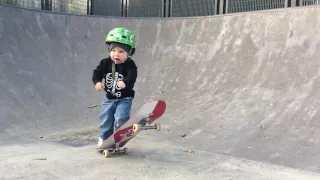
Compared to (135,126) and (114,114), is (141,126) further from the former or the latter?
(114,114)

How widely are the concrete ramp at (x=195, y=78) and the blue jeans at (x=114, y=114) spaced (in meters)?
1.22

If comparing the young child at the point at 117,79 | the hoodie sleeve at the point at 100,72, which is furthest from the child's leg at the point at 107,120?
the hoodie sleeve at the point at 100,72

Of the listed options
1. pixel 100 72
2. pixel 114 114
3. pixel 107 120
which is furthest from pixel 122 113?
pixel 100 72

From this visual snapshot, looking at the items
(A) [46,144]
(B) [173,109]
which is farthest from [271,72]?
Result: (A) [46,144]

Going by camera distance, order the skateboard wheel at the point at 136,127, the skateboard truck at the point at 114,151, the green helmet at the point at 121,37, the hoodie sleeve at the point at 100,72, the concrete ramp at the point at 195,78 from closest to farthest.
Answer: the skateboard wheel at the point at 136,127
the green helmet at the point at 121,37
the skateboard truck at the point at 114,151
the hoodie sleeve at the point at 100,72
the concrete ramp at the point at 195,78

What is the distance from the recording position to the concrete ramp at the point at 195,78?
5.21m

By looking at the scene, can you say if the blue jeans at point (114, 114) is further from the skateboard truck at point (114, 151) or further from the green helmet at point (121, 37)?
the green helmet at point (121, 37)

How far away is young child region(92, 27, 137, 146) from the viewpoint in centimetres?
422

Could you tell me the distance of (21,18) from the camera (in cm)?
893

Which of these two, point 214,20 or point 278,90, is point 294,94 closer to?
point 278,90

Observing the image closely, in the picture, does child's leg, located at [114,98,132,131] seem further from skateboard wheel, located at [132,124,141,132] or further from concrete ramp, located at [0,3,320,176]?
concrete ramp, located at [0,3,320,176]

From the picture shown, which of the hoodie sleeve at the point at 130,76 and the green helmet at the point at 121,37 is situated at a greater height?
the green helmet at the point at 121,37

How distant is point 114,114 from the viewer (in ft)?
14.5

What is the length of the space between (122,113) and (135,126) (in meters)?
0.46
